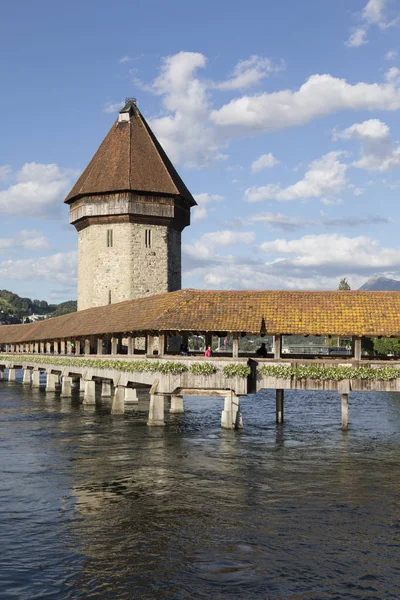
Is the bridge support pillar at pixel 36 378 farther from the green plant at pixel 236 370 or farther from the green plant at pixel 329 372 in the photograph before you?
the green plant at pixel 329 372

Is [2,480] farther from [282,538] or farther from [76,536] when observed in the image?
[282,538]

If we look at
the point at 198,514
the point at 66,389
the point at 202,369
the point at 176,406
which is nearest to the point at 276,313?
the point at 202,369

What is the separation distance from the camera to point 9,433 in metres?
28.4

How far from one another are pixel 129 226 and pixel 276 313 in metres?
32.9

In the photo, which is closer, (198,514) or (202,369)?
(198,514)

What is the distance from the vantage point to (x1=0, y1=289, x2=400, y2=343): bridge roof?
1069 inches

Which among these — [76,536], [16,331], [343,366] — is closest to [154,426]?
[343,366]

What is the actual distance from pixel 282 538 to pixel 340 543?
3.53 ft

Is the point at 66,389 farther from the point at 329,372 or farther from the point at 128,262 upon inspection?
the point at 329,372

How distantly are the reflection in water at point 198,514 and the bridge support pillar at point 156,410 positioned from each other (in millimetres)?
623

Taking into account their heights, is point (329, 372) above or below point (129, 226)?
below

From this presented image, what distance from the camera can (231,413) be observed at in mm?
28016

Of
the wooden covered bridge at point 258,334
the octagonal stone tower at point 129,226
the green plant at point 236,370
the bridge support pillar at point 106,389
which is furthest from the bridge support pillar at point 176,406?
the octagonal stone tower at point 129,226

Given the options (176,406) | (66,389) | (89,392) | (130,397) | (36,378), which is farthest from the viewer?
(36,378)
